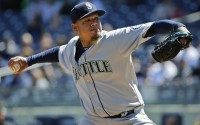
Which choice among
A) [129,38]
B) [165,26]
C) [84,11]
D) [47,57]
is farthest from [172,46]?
[47,57]

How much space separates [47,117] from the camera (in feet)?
26.9

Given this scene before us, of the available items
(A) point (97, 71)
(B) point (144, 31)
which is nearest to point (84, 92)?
(A) point (97, 71)

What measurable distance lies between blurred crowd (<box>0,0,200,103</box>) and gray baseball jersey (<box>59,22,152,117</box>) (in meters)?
3.13

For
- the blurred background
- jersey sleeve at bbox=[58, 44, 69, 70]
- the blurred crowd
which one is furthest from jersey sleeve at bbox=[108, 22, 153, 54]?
the blurred crowd

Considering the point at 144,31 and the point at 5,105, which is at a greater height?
the point at 144,31

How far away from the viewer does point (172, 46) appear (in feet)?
14.0

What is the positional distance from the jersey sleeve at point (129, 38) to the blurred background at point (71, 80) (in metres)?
3.01

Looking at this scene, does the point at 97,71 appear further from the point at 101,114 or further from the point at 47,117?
the point at 47,117

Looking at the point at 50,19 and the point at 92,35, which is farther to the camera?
the point at 50,19

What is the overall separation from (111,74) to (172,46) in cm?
63

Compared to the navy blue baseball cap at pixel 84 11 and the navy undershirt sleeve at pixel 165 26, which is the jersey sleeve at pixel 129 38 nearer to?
the navy undershirt sleeve at pixel 165 26

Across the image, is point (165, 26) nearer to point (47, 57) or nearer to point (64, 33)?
point (47, 57)

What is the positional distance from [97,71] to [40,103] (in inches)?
146

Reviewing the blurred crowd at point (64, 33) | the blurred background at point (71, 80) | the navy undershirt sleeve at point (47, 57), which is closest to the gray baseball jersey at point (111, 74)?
the navy undershirt sleeve at point (47, 57)
